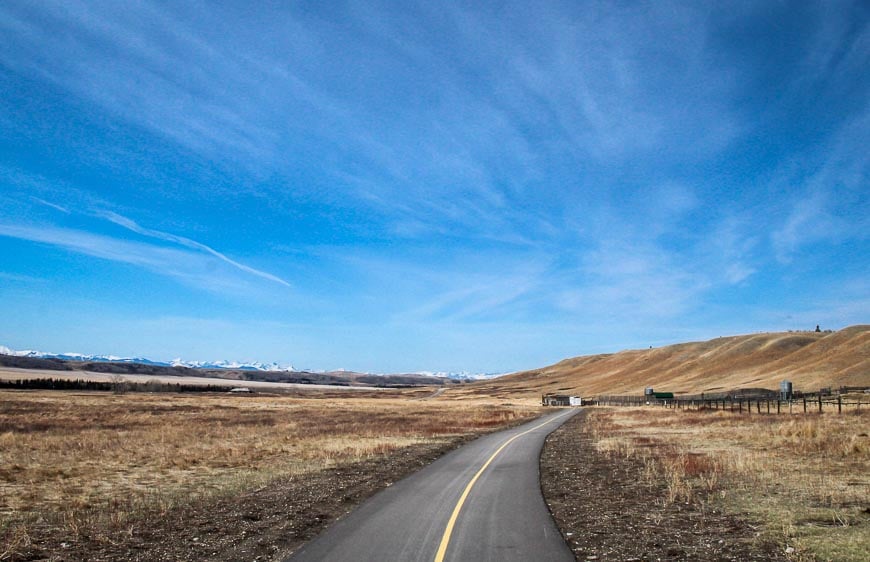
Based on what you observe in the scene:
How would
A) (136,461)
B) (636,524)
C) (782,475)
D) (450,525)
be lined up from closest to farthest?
1. (450,525)
2. (636,524)
3. (782,475)
4. (136,461)

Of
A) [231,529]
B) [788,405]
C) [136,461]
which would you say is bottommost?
[136,461]

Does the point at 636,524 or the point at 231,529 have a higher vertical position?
the point at 636,524

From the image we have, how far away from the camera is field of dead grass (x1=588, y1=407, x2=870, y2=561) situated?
10380 mm

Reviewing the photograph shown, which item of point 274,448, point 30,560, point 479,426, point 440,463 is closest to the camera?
point 30,560

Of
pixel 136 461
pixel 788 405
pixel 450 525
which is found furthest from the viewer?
pixel 788 405

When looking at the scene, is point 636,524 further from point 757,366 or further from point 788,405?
point 757,366

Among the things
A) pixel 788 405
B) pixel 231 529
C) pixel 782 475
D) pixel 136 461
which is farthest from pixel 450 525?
pixel 788 405

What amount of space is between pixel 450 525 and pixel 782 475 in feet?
39.5

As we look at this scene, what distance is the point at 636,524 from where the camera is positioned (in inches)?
450

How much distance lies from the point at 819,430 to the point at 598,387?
509 feet

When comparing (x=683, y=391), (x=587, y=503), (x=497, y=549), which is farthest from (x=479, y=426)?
(x=683, y=391)

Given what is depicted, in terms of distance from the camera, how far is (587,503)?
1372 cm

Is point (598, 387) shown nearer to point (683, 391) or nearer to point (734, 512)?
point (683, 391)

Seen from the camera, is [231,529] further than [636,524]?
No
